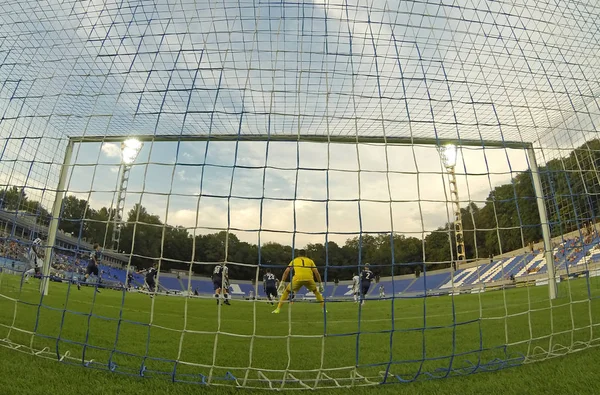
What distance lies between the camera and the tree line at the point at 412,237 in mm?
3698

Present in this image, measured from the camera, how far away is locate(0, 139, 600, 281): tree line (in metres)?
3.70

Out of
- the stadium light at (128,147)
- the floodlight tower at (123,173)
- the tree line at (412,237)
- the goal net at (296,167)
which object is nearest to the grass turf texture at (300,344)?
the goal net at (296,167)

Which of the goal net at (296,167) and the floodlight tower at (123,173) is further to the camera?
the floodlight tower at (123,173)

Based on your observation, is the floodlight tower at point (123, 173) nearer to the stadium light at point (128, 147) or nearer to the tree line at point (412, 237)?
the stadium light at point (128, 147)

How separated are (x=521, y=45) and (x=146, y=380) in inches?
207

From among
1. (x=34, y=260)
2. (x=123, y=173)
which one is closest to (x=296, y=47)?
(x=123, y=173)

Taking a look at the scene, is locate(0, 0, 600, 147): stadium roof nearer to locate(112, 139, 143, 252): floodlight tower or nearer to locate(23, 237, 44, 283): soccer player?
locate(112, 139, 143, 252): floodlight tower

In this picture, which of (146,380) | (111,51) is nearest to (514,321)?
(146,380)

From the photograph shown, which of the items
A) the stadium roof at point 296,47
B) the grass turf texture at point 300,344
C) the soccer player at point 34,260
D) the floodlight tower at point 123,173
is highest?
the stadium roof at point 296,47

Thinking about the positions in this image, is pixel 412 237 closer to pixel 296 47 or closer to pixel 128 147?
pixel 296 47

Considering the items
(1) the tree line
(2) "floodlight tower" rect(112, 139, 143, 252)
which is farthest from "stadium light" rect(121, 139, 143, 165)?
(1) the tree line

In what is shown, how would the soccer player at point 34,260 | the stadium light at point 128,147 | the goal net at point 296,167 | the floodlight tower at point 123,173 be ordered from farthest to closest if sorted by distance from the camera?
the soccer player at point 34,260, the stadium light at point 128,147, the floodlight tower at point 123,173, the goal net at point 296,167

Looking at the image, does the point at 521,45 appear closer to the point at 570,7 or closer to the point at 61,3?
the point at 570,7

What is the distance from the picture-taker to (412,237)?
5.00 meters
